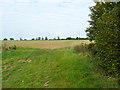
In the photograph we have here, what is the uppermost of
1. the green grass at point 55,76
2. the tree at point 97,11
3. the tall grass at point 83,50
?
the tree at point 97,11

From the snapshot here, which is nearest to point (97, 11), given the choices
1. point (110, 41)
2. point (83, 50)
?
point (110, 41)

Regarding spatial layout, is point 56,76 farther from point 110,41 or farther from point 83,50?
point 83,50

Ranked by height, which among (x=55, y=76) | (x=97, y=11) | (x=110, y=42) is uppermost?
(x=97, y=11)

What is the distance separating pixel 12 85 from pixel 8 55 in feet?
28.5

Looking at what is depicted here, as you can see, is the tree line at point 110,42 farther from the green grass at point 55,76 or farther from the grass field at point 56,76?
the green grass at point 55,76

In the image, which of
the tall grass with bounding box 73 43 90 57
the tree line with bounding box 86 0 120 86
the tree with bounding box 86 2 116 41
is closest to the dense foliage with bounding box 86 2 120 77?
the tree line with bounding box 86 0 120 86

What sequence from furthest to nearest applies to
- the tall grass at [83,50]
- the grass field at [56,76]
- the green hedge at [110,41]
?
the tall grass at [83,50] < the grass field at [56,76] < the green hedge at [110,41]

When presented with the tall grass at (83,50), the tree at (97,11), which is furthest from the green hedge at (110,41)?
the tall grass at (83,50)

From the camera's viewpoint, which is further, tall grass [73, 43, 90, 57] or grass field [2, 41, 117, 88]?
tall grass [73, 43, 90, 57]

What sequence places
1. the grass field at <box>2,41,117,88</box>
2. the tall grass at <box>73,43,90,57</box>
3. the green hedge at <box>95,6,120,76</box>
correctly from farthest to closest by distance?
the tall grass at <box>73,43,90,57</box>
the grass field at <box>2,41,117,88</box>
the green hedge at <box>95,6,120,76</box>

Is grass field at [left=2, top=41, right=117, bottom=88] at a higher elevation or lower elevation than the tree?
lower

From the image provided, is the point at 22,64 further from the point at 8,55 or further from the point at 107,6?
the point at 107,6

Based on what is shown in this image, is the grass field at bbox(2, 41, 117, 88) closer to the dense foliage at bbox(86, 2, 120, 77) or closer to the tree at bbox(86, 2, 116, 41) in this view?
the dense foliage at bbox(86, 2, 120, 77)

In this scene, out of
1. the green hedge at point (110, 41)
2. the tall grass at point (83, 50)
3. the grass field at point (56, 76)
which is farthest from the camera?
the tall grass at point (83, 50)
